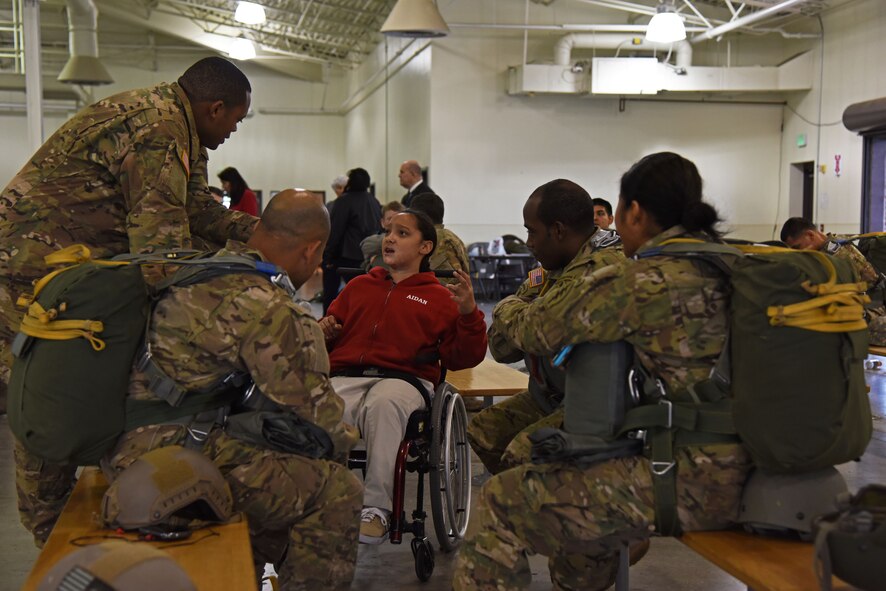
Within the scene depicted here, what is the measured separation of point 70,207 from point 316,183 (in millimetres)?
20665

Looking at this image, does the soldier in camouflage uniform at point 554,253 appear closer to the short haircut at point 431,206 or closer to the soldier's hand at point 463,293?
the soldier's hand at point 463,293

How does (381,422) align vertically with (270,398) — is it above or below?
below

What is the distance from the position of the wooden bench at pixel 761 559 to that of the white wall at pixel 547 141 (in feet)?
44.2

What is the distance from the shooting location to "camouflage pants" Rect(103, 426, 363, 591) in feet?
7.61

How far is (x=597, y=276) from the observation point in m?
2.23

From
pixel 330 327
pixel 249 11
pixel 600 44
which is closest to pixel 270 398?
pixel 330 327

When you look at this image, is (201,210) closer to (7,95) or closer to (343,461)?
(343,461)

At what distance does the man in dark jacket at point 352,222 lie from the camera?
8562 mm

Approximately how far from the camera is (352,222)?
8.59 m

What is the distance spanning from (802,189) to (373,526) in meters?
14.5

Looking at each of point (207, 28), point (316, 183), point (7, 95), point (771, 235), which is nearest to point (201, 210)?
point (771, 235)

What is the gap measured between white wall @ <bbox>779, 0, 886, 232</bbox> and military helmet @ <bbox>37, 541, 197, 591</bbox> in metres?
13.2

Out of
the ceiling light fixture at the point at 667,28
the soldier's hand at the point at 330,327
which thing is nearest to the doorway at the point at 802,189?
the ceiling light fixture at the point at 667,28

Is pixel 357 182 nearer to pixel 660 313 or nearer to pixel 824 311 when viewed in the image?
pixel 660 313
